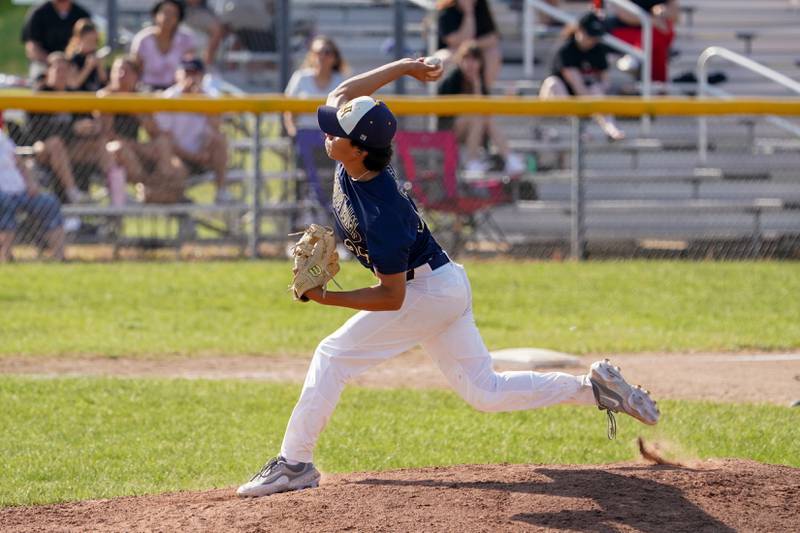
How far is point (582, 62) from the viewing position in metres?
16.2

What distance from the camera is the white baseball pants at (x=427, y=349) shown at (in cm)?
585

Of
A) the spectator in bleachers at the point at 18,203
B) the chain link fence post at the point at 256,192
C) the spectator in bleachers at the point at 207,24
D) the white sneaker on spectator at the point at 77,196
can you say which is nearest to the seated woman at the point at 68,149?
the white sneaker on spectator at the point at 77,196

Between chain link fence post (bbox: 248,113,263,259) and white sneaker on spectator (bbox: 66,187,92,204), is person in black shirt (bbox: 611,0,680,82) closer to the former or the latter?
chain link fence post (bbox: 248,113,263,259)

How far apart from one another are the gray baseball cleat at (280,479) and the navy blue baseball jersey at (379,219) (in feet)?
3.16

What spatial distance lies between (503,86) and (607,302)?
5387 millimetres

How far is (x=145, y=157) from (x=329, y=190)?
2.00m

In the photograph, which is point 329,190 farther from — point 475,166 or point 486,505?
point 486,505

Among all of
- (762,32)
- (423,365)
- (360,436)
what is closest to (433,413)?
(360,436)

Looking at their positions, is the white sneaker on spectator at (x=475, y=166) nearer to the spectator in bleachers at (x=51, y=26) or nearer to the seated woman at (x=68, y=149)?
the seated woman at (x=68, y=149)

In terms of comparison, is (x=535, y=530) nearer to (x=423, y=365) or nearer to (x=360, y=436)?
(x=360, y=436)

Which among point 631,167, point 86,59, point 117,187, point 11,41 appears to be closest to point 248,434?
point 117,187

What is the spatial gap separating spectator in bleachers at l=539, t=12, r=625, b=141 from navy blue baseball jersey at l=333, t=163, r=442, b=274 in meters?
10.3

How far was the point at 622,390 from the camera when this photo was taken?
6125 millimetres

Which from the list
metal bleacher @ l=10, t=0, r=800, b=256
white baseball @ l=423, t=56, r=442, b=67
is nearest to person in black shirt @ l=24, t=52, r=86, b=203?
metal bleacher @ l=10, t=0, r=800, b=256
